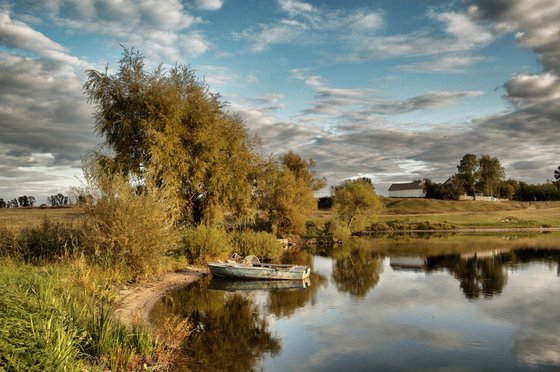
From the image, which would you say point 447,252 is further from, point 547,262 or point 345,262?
point 345,262

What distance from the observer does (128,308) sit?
51.7 feet

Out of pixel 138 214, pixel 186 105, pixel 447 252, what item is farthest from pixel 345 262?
pixel 138 214

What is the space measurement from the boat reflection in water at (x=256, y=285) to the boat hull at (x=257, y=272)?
0.25 metres

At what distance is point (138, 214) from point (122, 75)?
14.2 m

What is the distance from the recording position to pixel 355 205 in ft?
206

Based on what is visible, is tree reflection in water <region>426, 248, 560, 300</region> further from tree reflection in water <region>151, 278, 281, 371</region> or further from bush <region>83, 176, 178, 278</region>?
bush <region>83, 176, 178, 278</region>

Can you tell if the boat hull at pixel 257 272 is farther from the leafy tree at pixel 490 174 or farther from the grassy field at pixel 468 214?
the leafy tree at pixel 490 174

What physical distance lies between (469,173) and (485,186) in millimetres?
5168

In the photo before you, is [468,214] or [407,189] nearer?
[468,214]

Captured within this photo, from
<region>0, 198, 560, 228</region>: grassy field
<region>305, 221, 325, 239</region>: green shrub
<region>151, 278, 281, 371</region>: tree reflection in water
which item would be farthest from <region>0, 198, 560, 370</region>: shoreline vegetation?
<region>0, 198, 560, 228</region>: grassy field

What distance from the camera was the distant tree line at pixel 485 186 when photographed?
114m

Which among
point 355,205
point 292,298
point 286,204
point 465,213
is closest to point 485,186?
point 465,213

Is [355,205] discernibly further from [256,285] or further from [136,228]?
[136,228]

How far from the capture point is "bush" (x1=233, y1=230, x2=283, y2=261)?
34.7m
